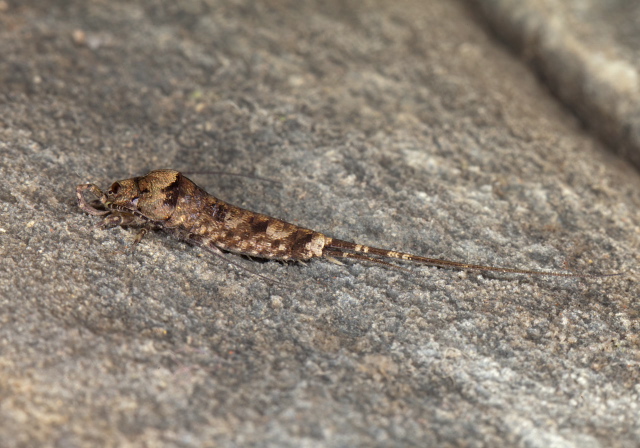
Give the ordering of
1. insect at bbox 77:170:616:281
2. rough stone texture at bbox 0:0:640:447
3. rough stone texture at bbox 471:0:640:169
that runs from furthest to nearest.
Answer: rough stone texture at bbox 471:0:640:169 → insect at bbox 77:170:616:281 → rough stone texture at bbox 0:0:640:447

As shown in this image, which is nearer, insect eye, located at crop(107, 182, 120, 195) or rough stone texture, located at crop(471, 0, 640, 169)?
insect eye, located at crop(107, 182, 120, 195)

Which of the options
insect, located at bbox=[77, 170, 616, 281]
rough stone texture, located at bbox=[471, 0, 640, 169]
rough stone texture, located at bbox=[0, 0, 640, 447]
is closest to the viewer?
rough stone texture, located at bbox=[0, 0, 640, 447]

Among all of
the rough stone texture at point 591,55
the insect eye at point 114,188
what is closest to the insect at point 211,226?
the insect eye at point 114,188

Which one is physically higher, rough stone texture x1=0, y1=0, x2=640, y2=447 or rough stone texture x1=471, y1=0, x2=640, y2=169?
rough stone texture x1=471, y1=0, x2=640, y2=169

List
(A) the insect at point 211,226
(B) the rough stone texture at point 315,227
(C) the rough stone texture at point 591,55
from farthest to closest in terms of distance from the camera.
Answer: (C) the rough stone texture at point 591,55 < (A) the insect at point 211,226 < (B) the rough stone texture at point 315,227

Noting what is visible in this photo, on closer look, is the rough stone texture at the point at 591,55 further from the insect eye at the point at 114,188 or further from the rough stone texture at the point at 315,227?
the insect eye at the point at 114,188

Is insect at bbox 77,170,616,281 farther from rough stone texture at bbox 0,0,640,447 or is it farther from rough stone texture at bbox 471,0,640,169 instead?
rough stone texture at bbox 471,0,640,169

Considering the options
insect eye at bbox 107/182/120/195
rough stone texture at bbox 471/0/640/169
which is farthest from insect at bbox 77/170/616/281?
rough stone texture at bbox 471/0/640/169
